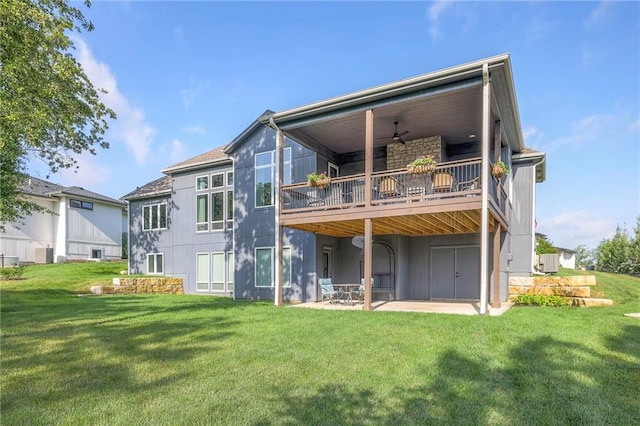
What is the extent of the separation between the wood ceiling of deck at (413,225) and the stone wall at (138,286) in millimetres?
8383

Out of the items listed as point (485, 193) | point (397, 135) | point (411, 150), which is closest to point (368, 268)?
point (485, 193)

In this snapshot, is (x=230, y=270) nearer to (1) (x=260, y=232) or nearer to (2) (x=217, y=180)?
(1) (x=260, y=232)

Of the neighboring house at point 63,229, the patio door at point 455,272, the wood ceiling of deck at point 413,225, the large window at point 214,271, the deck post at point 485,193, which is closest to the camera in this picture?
the deck post at point 485,193

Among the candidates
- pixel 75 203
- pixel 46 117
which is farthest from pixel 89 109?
pixel 75 203

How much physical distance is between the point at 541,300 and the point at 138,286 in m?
15.3

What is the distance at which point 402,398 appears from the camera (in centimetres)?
387

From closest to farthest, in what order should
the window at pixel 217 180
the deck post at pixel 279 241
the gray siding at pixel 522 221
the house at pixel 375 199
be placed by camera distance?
the house at pixel 375 199, the deck post at pixel 279 241, the gray siding at pixel 522 221, the window at pixel 217 180

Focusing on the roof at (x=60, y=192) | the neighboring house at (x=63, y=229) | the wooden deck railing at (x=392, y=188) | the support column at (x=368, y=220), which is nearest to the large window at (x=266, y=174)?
the wooden deck railing at (x=392, y=188)

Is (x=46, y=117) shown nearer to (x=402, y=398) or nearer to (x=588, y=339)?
(x=402, y=398)

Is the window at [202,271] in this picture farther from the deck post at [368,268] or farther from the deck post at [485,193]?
the deck post at [485,193]

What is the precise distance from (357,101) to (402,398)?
7.79m

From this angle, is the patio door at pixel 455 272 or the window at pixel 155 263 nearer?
the patio door at pixel 455 272

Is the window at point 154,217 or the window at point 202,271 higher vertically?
the window at point 154,217

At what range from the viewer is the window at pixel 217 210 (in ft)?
53.9
